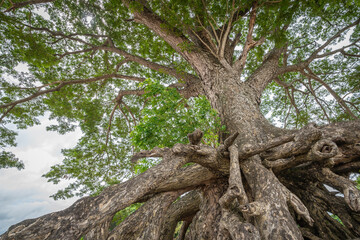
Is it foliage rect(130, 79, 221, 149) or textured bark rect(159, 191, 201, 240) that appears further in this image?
foliage rect(130, 79, 221, 149)

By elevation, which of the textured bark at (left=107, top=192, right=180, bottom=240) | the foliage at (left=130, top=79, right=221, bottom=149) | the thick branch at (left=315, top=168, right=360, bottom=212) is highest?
the foliage at (left=130, top=79, right=221, bottom=149)

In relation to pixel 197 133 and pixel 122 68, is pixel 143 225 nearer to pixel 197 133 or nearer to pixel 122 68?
pixel 197 133

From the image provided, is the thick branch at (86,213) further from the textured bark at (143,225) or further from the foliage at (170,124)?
the foliage at (170,124)

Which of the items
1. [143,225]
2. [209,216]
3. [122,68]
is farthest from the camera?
[122,68]

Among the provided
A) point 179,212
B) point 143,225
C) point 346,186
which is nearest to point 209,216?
point 179,212

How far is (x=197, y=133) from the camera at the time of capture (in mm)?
2055

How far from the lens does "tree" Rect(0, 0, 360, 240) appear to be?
1594 mm

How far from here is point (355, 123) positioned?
220cm

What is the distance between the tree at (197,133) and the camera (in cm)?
159

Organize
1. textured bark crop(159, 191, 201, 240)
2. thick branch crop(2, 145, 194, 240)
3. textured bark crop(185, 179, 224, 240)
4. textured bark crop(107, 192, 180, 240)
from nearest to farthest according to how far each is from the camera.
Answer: thick branch crop(2, 145, 194, 240)
textured bark crop(107, 192, 180, 240)
textured bark crop(185, 179, 224, 240)
textured bark crop(159, 191, 201, 240)

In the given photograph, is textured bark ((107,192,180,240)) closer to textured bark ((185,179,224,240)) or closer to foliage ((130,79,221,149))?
textured bark ((185,179,224,240))


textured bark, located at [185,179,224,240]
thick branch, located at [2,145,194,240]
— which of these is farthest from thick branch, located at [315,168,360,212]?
thick branch, located at [2,145,194,240]

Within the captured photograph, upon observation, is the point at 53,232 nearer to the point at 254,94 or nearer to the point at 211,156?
the point at 211,156

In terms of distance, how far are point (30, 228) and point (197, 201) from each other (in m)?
2.58
